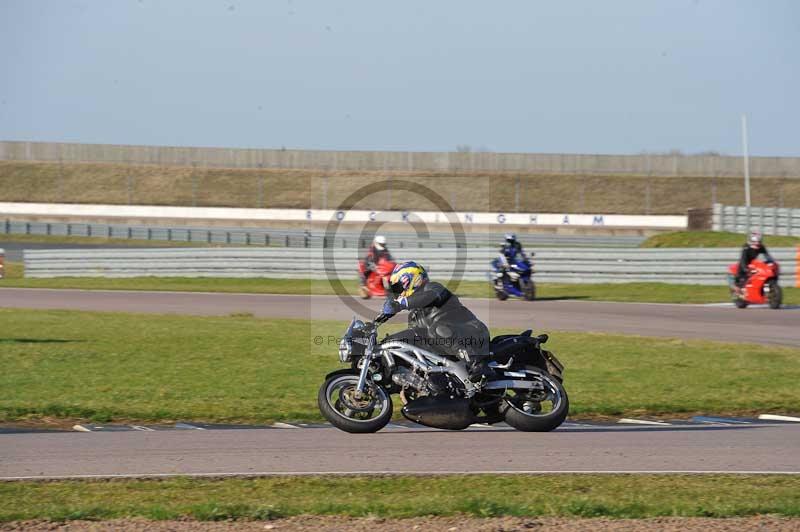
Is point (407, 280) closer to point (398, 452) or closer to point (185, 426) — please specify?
point (398, 452)

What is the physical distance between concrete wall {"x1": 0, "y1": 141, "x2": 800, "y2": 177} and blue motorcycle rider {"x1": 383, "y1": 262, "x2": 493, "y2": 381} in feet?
179

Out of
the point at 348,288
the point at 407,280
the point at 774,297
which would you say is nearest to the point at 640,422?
the point at 407,280

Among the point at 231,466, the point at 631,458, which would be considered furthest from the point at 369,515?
the point at 631,458

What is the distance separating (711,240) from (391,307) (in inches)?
1030

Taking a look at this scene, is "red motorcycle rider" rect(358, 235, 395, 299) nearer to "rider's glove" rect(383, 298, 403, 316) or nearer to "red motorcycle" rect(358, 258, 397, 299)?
"red motorcycle" rect(358, 258, 397, 299)

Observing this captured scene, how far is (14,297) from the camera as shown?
86.2 feet

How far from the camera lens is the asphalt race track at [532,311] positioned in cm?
1892

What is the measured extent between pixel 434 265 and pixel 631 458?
20521mm

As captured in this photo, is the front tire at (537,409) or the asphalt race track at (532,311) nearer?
the front tire at (537,409)

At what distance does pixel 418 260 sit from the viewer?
29.4m

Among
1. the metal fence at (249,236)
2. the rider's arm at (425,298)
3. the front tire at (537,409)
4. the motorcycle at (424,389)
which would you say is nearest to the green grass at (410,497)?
the motorcycle at (424,389)

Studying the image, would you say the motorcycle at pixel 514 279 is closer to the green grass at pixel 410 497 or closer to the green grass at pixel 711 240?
the green grass at pixel 711 240

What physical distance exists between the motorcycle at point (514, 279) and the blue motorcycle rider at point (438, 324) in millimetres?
15123

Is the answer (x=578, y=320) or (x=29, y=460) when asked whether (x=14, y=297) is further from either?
(x=29, y=460)
